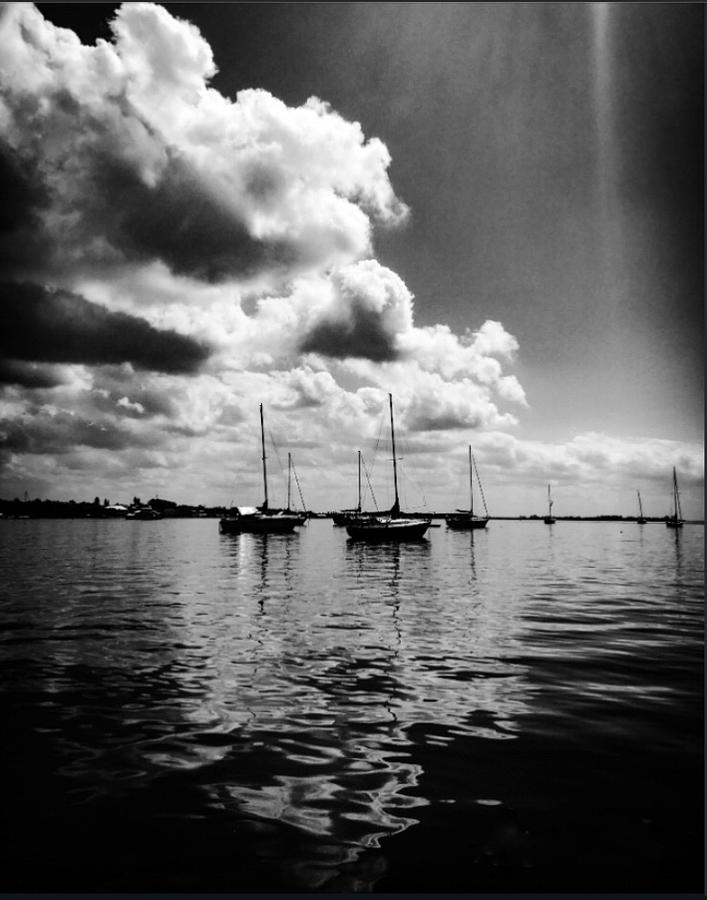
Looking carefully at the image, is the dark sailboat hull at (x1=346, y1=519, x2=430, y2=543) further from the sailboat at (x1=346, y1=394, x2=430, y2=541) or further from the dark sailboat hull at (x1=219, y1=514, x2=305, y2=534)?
the dark sailboat hull at (x1=219, y1=514, x2=305, y2=534)

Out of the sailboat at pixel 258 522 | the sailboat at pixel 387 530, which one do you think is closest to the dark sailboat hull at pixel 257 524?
the sailboat at pixel 258 522

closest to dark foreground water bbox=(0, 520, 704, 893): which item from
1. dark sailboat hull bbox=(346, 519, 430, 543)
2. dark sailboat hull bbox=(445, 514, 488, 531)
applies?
dark sailboat hull bbox=(346, 519, 430, 543)

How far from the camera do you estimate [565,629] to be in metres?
16.5

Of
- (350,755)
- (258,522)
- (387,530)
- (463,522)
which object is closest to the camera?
(350,755)

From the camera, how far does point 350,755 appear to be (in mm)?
7301

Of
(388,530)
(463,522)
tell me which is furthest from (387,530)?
(463,522)

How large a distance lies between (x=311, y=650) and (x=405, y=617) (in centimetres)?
557

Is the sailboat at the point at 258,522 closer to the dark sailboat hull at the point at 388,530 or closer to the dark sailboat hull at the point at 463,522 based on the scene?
the dark sailboat hull at the point at 388,530

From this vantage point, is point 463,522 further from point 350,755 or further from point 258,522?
point 350,755

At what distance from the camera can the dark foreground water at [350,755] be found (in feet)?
16.3

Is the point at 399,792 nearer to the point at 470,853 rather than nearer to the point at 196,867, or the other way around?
the point at 470,853

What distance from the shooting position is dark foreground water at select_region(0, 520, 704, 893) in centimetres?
496

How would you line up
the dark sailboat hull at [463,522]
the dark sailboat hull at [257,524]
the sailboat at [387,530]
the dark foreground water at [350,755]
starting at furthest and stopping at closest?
the dark sailboat hull at [463,522] < the dark sailboat hull at [257,524] < the sailboat at [387,530] < the dark foreground water at [350,755]

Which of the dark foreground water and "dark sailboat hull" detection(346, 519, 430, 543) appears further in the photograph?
"dark sailboat hull" detection(346, 519, 430, 543)
